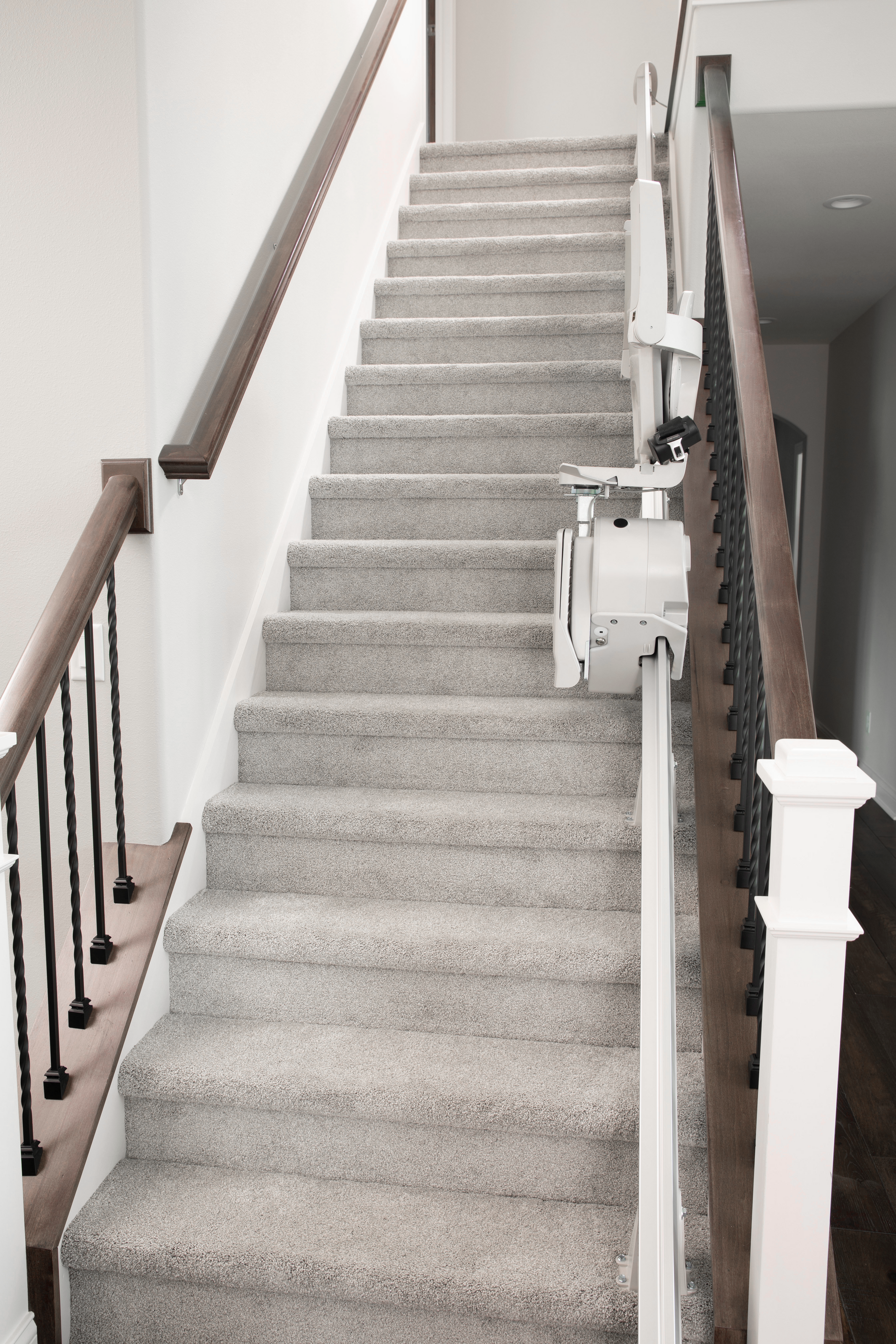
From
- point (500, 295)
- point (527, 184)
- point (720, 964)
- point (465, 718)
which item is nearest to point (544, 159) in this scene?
point (527, 184)

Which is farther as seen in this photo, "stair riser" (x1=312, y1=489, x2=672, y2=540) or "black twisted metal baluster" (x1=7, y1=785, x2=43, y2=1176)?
"stair riser" (x1=312, y1=489, x2=672, y2=540)

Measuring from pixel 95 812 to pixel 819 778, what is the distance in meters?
1.24

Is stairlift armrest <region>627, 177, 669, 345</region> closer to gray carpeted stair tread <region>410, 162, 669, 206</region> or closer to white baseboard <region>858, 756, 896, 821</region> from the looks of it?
gray carpeted stair tread <region>410, 162, 669, 206</region>

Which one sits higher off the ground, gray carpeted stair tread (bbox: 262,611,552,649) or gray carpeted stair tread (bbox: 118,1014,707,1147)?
gray carpeted stair tread (bbox: 262,611,552,649)

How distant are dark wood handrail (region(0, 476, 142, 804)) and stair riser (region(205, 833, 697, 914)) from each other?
726 mm

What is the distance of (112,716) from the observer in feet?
6.33

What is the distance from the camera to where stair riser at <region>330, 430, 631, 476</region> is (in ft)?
9.93

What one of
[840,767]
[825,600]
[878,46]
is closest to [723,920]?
[840,767]

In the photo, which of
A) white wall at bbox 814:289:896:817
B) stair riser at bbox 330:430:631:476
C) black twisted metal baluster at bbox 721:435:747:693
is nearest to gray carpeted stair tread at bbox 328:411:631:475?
stair riser at bbox 330:430:631:476

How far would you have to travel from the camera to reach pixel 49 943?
1658 millimetres

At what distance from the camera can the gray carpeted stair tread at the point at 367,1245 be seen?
1.52m

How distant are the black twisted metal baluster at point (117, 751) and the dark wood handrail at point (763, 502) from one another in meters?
1.14

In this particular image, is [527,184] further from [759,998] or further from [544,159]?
[759,998]

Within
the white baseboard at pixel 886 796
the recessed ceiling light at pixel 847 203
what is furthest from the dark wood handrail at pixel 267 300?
the white baseboard at pixel 886 796
